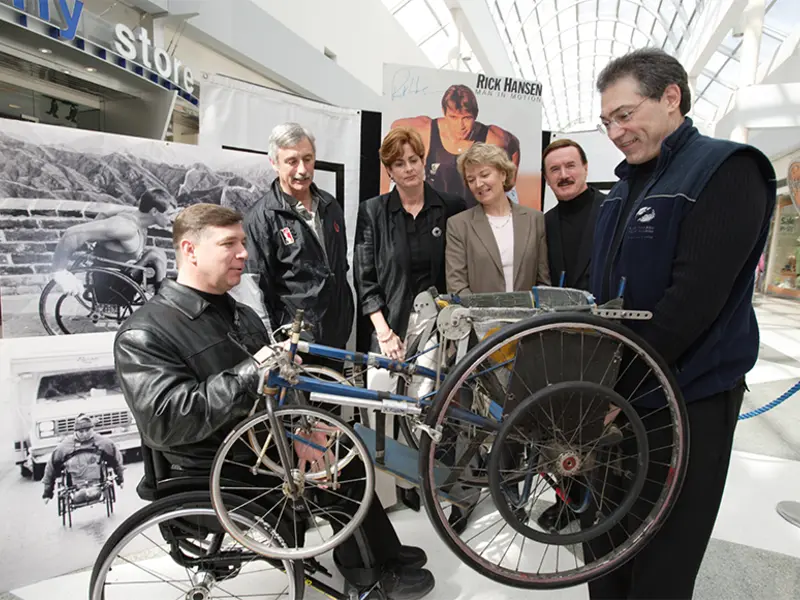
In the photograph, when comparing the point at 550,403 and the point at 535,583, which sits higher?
the point at 550,403

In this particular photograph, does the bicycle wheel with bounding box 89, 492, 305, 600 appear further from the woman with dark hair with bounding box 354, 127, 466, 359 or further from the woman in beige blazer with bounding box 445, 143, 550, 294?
the woman in beige blazer with bounding box 445, 143, 550, 294

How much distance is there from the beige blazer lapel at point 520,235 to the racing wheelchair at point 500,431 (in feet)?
2.10

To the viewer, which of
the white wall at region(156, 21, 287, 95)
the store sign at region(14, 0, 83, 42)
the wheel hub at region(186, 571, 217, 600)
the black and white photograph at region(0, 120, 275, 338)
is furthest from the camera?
the white wall at region(156, 21, 287, 95)

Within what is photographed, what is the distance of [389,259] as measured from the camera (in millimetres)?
2182

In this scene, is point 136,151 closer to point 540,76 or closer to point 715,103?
point 715,103

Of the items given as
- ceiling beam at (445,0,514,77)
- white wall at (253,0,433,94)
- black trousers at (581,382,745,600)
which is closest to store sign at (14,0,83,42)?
white wall at (253,0,433,94)

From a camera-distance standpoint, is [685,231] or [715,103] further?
[715,103]

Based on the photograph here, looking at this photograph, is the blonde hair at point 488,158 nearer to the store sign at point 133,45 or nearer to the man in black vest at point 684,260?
the man in black vest at point 684,260

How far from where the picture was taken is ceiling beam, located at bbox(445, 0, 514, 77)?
7070 millimetres

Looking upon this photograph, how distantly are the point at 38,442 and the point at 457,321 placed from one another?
1929mm

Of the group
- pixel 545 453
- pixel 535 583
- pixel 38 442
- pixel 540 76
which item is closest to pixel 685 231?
pixel 545 453

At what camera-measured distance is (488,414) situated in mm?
1296

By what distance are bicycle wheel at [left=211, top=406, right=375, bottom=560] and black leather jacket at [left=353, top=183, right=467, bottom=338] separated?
727 millimetres

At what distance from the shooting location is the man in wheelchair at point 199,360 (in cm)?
129
